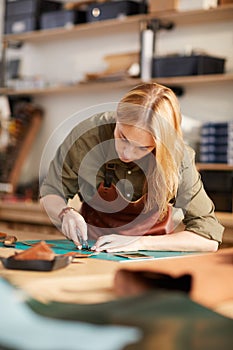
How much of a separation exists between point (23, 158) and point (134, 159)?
350cm

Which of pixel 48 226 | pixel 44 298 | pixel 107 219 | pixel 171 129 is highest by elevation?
pixel 171 129

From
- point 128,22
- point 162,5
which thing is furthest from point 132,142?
point 128,22

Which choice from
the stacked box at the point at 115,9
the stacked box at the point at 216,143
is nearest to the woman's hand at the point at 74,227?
the stacked box at the point at 216,143

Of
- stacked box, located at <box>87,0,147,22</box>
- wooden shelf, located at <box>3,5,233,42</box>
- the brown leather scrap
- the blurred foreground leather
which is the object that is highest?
stacked box, located at <box>87,0,147,22</box>

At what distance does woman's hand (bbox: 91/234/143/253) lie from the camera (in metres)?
2.30

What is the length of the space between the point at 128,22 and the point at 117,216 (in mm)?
2641

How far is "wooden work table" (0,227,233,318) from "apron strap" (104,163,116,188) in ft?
3.07

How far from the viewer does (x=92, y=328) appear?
46.3 inches

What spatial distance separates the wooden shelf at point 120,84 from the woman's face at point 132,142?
7.00 ft

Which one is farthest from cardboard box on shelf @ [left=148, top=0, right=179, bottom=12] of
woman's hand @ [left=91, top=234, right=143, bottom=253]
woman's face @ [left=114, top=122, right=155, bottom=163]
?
woman's hand @ [left=91, top=234, right=143, bottom=253]

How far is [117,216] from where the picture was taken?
279 centimetres

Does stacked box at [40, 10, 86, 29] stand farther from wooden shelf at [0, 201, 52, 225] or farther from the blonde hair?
the blonde hair

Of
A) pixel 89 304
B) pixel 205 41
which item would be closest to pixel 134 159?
pixel 89 304

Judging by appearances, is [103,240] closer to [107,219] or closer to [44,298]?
[107,219]
